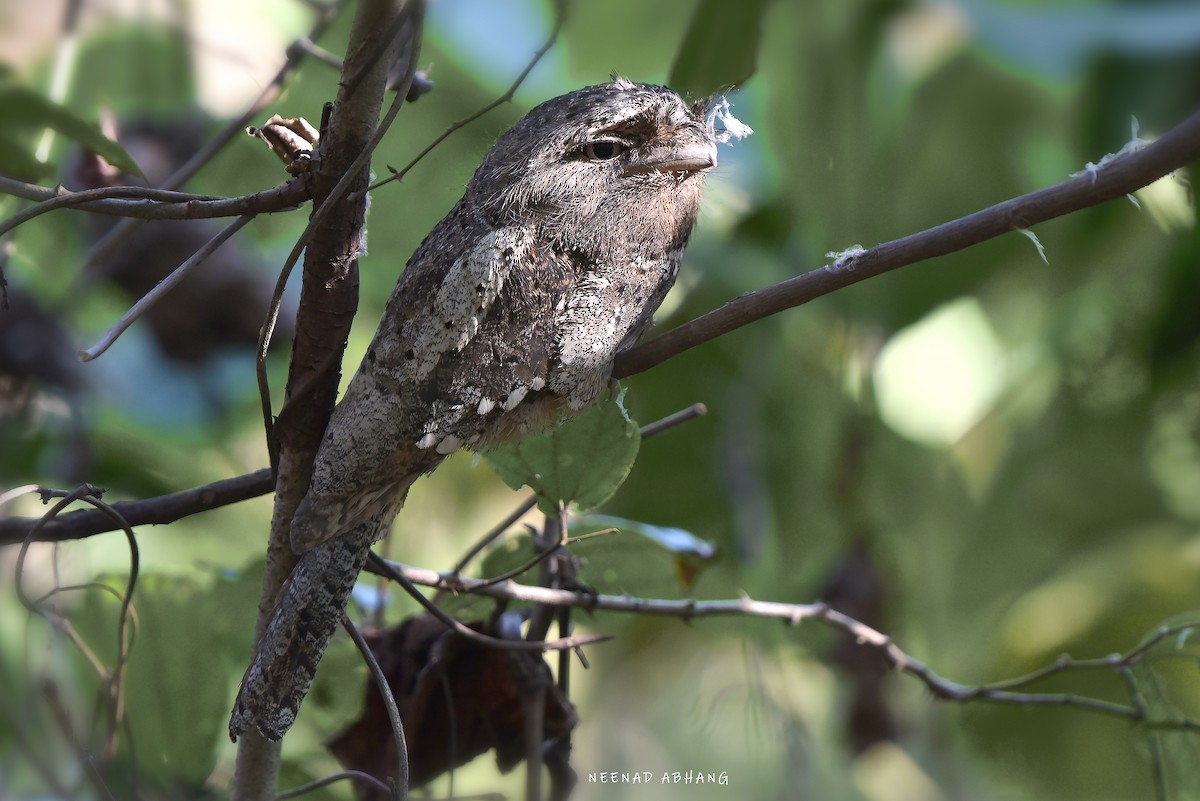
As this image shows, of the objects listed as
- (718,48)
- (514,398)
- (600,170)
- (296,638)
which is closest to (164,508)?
(296,638)

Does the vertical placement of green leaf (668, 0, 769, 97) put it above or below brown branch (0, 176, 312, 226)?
above

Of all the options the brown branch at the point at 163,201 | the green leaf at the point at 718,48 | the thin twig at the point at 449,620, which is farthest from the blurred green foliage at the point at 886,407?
the brown branch at the point at 163,201

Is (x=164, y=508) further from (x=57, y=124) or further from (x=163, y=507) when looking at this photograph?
(x=57, y=124)

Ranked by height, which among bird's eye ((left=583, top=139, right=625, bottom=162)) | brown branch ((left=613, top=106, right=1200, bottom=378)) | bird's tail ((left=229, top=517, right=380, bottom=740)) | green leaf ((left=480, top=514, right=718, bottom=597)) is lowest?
bird's tail ((left=229, top=517, right=380, bottom=740))

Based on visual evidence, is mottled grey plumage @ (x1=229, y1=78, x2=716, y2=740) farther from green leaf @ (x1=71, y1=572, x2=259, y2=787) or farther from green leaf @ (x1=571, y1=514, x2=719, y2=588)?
green leaf @ (x1=71, y1=572, x2=259, y2=787)

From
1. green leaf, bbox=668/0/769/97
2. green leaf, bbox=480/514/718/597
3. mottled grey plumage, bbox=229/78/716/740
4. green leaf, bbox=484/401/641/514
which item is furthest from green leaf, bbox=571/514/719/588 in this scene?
green leaf, bbox=668/0/769/97

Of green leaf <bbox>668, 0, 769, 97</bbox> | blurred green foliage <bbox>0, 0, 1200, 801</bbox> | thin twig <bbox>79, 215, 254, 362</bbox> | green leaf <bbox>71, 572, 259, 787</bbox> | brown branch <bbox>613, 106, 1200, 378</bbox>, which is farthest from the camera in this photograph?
blurred green foliage <bbox>0, 0, 1200, 801</bbox>

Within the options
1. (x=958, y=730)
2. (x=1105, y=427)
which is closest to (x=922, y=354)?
(x=1105, y=427)
